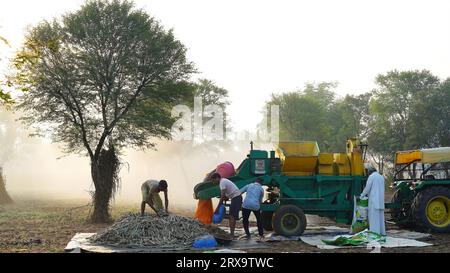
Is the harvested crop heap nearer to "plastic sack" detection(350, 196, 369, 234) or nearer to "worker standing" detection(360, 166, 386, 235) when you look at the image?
"plastic sack" detection(350, 196, 369, 234)

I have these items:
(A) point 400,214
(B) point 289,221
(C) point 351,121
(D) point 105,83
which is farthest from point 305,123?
(B) point 289,221

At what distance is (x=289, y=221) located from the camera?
1417 cm

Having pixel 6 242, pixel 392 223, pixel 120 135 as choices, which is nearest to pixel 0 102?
pixel 6 242

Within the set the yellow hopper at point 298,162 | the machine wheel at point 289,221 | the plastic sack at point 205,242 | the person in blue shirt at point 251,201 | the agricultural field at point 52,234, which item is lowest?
the agricultural field at point 52,234

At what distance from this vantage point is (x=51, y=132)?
72.0 ft

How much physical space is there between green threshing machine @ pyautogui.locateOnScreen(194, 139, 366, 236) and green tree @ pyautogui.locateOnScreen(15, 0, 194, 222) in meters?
7.22

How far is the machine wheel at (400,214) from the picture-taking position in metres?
15.3

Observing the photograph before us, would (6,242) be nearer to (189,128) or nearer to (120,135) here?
(120,135)

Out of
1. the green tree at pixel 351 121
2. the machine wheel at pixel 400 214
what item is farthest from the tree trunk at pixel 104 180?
the green tree at pixel 351 121

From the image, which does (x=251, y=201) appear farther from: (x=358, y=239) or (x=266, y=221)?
(x=358, y=239)

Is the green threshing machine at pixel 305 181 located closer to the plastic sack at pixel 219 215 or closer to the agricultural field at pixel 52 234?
the plastic sack at pixel 219 215

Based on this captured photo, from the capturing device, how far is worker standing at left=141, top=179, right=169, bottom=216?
13336mm

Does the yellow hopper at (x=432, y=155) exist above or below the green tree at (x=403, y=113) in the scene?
below

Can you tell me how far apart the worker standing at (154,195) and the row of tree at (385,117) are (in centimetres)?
3120
